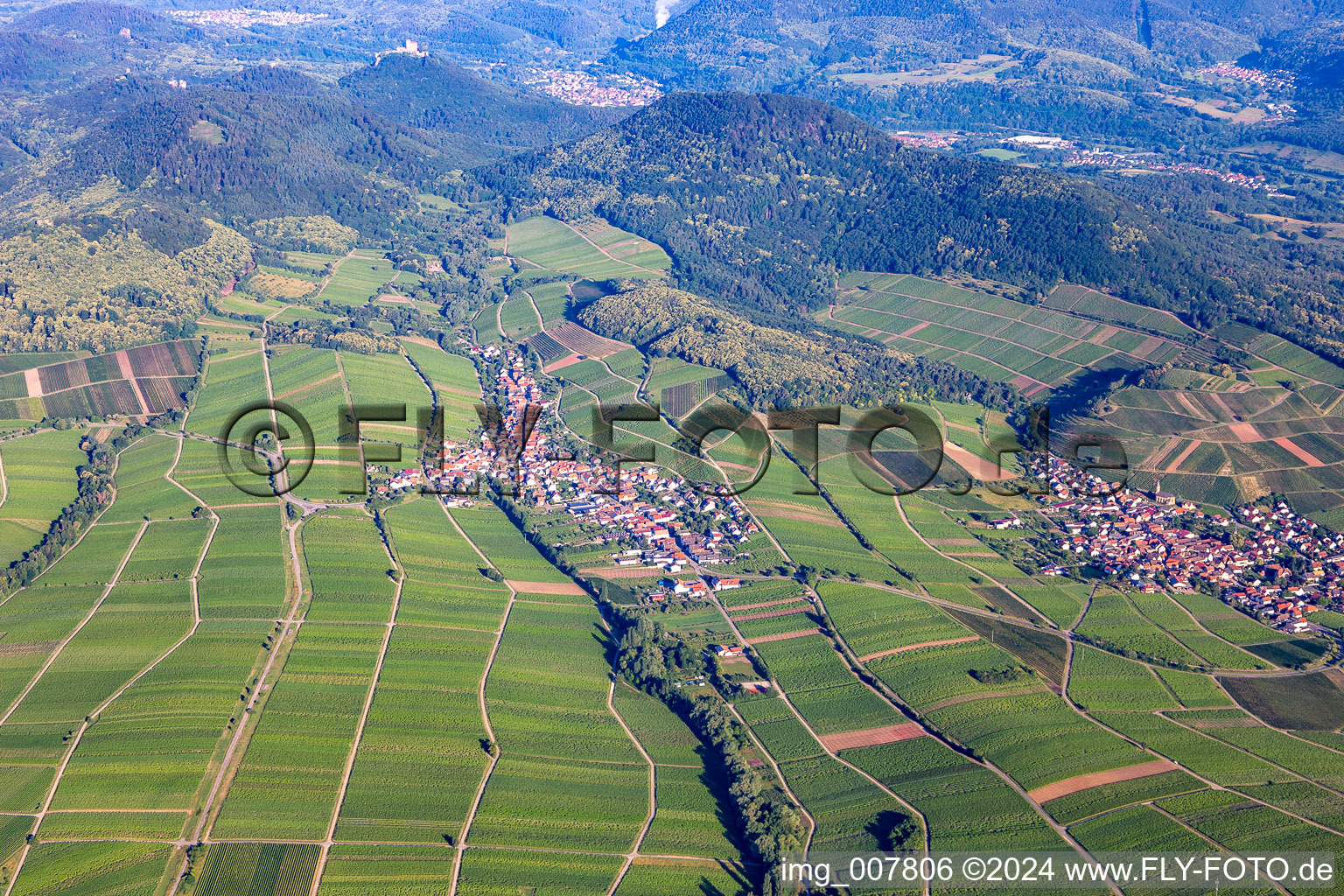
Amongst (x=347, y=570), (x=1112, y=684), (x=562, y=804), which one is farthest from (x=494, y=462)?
(x=1112, y=684)

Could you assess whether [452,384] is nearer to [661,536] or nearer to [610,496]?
[610,496]

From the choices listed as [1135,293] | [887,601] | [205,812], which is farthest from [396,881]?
[1135,293]

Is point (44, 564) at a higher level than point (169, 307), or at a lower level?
lower

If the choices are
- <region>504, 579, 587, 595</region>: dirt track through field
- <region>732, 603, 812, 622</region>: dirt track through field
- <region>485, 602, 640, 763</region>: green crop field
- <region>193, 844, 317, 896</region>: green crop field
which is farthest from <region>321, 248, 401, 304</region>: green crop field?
<region>193, 844, 317, 896</region>: green crop field

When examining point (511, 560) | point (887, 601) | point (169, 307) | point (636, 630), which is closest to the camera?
point (636, 630)

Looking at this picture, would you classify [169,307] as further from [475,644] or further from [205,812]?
[205,812]

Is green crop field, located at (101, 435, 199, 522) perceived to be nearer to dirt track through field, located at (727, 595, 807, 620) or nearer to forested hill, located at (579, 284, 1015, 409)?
dirt track through field, located at (727, 595, 807, 620)
